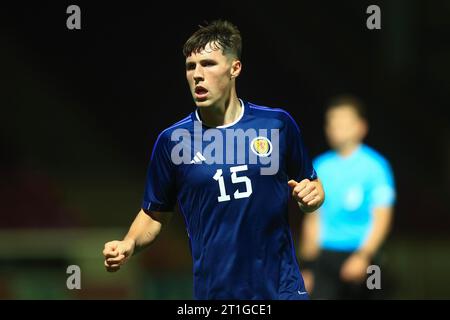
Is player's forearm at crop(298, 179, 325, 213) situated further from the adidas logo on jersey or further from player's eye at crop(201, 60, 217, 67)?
player's eye at crop(201, 60, 217, 67)

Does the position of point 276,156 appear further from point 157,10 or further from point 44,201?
point 157,10

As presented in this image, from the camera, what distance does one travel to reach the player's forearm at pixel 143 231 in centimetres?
435

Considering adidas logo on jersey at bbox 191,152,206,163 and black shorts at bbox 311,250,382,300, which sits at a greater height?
adidas logo on jersey at bbox 191,152,206,163

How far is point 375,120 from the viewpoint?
10.1 metres

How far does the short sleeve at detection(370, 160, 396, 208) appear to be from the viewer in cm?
661

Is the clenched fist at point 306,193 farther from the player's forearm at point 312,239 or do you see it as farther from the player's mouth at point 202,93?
the player's forearm at point 312,239

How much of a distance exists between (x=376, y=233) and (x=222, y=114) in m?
2.50

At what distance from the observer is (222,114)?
432 centimetres

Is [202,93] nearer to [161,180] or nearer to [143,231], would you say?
[161,180]

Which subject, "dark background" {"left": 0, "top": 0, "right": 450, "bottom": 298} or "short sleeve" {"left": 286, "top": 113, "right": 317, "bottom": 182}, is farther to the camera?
"dark background" {"left": 0, "top": 0, "right": 450, "bottom": 298}

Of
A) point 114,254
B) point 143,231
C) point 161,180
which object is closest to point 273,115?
point 161,180

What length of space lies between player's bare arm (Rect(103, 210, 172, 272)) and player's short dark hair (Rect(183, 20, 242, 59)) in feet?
2.60

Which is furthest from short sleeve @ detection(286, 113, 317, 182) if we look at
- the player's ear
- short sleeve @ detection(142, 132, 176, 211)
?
short sleeve @ detection(142, 132, 176, 211)

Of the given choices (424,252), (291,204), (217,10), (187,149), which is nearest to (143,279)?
(291,204)
